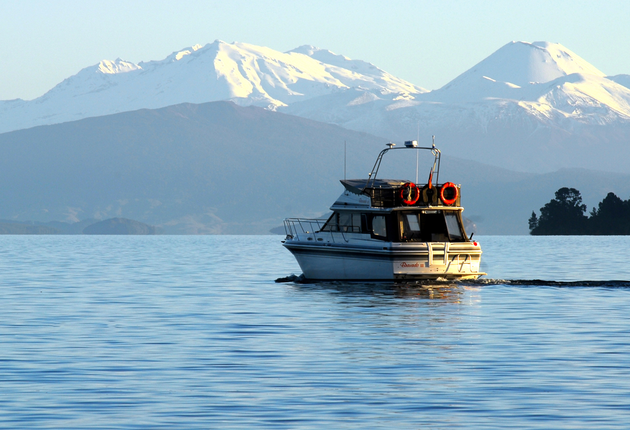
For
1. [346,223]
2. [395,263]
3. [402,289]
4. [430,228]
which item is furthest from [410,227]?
[402,289]

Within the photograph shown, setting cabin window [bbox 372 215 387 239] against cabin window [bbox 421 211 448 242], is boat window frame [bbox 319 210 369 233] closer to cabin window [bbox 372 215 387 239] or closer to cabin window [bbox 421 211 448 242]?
cabin window [bbox 372 215 387 239]

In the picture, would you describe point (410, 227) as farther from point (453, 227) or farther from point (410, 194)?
point (453, 227)

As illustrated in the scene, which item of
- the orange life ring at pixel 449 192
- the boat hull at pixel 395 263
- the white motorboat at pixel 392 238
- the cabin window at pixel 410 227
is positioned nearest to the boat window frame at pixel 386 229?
the white motorboat at pixel 392 238

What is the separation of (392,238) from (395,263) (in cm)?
197

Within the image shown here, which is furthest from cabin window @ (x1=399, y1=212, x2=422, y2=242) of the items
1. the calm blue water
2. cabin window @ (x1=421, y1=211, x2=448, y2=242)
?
the calm blue water

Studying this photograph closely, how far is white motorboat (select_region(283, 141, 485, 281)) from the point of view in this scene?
136 ft

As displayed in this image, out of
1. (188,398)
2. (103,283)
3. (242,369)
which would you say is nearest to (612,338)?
(242,369)


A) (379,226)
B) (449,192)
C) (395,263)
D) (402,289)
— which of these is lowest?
(402,289)

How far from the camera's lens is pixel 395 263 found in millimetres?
41188

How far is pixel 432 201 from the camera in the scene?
44.3 meters

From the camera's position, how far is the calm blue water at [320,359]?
16688 mm

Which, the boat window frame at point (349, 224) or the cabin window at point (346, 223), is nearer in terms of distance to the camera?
the boat window frame at point (349, 224)

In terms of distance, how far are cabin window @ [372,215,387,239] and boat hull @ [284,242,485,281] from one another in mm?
1165

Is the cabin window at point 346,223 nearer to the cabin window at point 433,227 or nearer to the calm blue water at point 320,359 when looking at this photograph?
the cabin window at point 433,227
